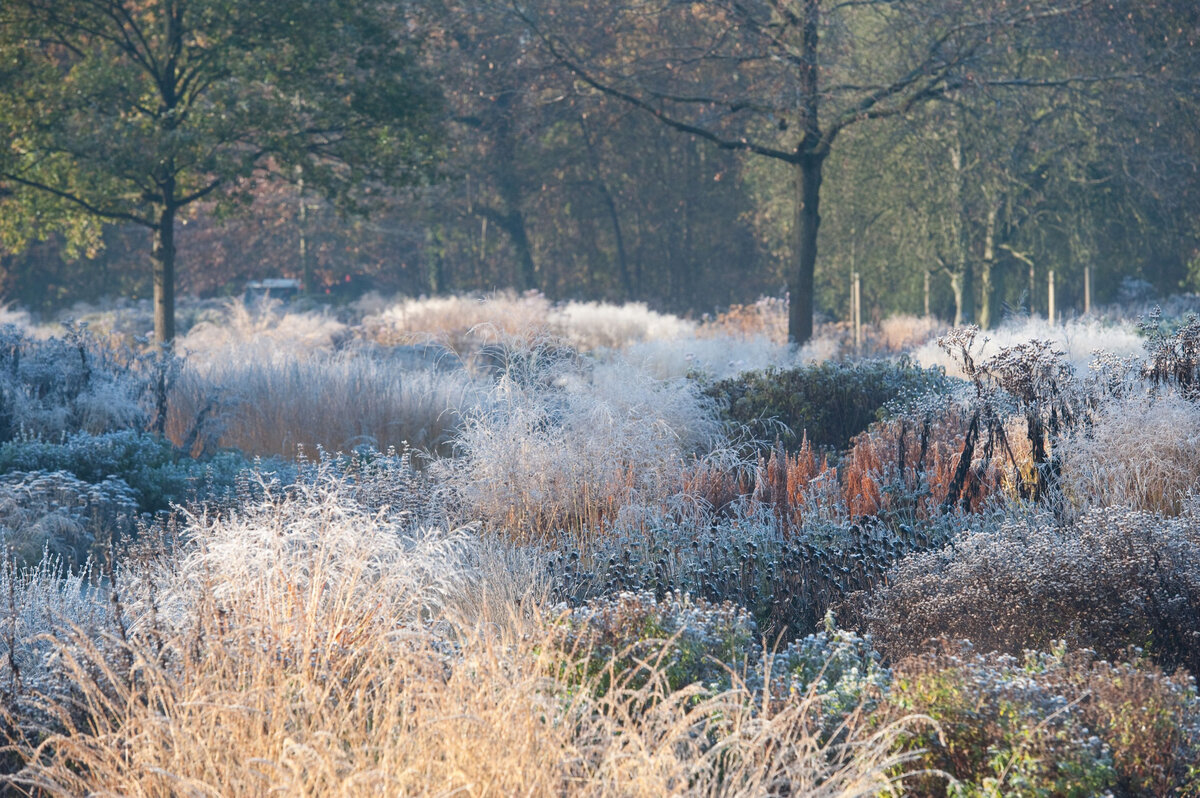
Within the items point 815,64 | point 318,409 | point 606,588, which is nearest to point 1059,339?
point 815,64

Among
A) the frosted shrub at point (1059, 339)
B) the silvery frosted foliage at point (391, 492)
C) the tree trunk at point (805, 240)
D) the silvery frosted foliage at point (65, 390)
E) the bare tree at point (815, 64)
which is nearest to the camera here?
the silvery frosted foliage at point (391, 492)

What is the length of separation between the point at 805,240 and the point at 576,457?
8.62 m

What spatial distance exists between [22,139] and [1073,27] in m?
13.4

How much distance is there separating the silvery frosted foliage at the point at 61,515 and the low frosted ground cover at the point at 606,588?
26mm

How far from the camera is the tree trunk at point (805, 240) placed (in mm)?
14000

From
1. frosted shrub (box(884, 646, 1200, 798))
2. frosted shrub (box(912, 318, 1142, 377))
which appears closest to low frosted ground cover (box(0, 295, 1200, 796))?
frosted shrub (box(884, 646, 1200, 798))

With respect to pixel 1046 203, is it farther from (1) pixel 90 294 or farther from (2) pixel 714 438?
(1) pixel 90 294

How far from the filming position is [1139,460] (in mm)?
5617

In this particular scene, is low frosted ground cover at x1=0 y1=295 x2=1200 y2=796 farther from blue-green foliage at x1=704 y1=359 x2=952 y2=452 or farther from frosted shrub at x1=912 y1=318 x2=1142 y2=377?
frosted shrub at x1=912 y1=318 x2=1142 y2=377

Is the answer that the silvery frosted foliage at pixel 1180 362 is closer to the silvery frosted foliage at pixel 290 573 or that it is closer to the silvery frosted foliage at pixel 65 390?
the silvery frosted foliage at pixel 290 573

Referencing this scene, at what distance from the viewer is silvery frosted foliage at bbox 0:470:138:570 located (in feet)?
17.9

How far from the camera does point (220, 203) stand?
46.2 ft

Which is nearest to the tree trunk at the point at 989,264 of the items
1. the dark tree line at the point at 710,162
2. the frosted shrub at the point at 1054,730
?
the dark tree line at the point at 710,162

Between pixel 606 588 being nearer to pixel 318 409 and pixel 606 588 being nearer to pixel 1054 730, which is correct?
pixel 1054 730
